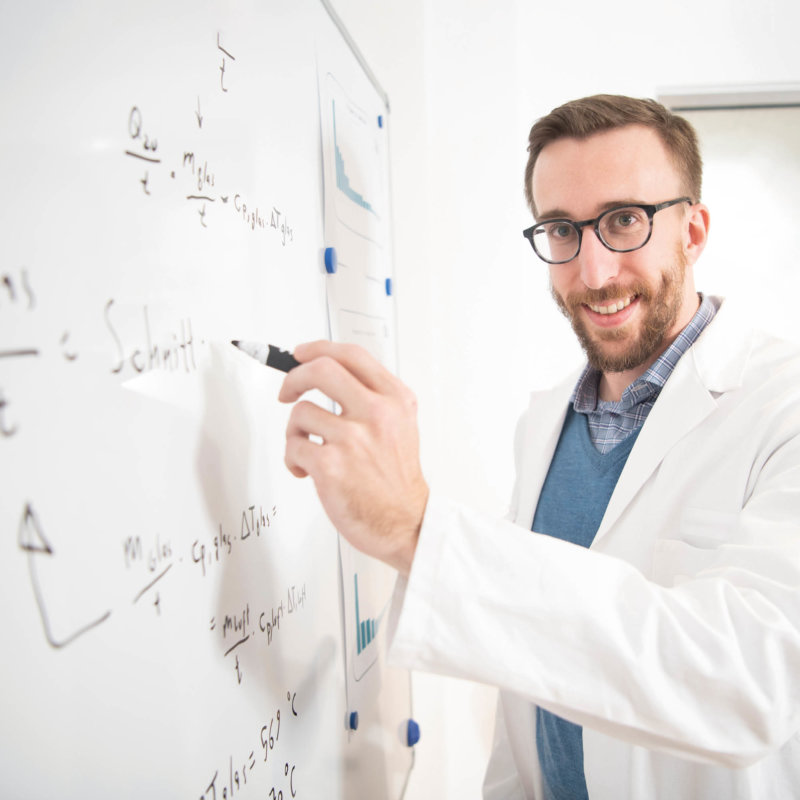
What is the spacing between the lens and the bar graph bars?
3.00ft

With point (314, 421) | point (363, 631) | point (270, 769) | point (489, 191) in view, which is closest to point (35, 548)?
point (314, 421)

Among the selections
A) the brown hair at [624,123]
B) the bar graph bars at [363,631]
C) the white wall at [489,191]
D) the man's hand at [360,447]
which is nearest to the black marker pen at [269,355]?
the man's hand at [360,447]

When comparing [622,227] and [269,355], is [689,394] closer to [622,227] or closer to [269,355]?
[622,227]

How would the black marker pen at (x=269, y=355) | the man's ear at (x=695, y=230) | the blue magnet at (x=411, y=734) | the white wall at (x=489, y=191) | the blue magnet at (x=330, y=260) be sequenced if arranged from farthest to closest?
the white wall at (x=489, y=191) → the blue magnet at (x=411, y=734) → the man's ear at (x=695, y=230) → the blue magnet at (x=330, y=260) → the black marker pen at (x=269, y=355)

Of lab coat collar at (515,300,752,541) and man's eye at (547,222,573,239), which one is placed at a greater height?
man's eye at (547,222,573,239)

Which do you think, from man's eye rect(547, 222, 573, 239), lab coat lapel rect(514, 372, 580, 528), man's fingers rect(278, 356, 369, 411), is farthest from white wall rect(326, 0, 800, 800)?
man's fingers rect(278, 356, 369, 411)

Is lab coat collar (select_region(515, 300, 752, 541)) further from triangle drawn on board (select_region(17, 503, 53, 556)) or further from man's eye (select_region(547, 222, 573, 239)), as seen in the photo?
triangle drawn on board (select_region(17, 503, 53, 556))

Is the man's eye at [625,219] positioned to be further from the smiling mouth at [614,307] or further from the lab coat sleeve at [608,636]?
the lab coat sleeve at [608,636]

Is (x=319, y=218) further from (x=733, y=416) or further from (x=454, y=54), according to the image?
(x=454, y=54)

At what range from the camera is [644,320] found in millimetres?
958

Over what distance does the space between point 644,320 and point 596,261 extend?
0.12 metres

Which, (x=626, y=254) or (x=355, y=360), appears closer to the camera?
(x=355, y=360)

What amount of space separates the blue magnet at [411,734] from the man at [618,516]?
0.25m

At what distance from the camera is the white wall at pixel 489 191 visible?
1602mm
